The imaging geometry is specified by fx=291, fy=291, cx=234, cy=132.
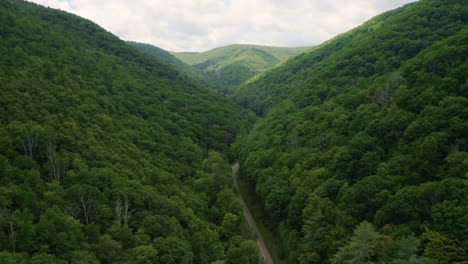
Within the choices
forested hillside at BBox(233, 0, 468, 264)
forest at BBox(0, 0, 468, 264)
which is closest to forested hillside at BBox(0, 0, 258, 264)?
forest at BBox(0, 0, 468, 264)

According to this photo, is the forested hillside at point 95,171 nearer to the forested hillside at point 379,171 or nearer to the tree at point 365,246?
the forested hillside at point 379,171

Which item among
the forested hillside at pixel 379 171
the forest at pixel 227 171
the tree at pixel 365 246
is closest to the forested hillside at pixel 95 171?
the forest at pixel 227 171

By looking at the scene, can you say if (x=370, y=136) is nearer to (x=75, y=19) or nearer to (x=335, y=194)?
(x=335, y=194)

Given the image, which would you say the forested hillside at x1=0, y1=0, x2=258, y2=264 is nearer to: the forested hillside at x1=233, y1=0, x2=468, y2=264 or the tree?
the forested hillside at x1=233, y1=0, x2=468, y2=264

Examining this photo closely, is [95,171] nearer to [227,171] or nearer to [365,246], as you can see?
[227,171]

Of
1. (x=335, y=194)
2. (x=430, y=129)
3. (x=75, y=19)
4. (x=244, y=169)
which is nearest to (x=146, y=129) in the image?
(x=244, y=169)

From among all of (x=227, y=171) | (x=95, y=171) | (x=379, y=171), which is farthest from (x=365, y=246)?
(x=227, y=171)
